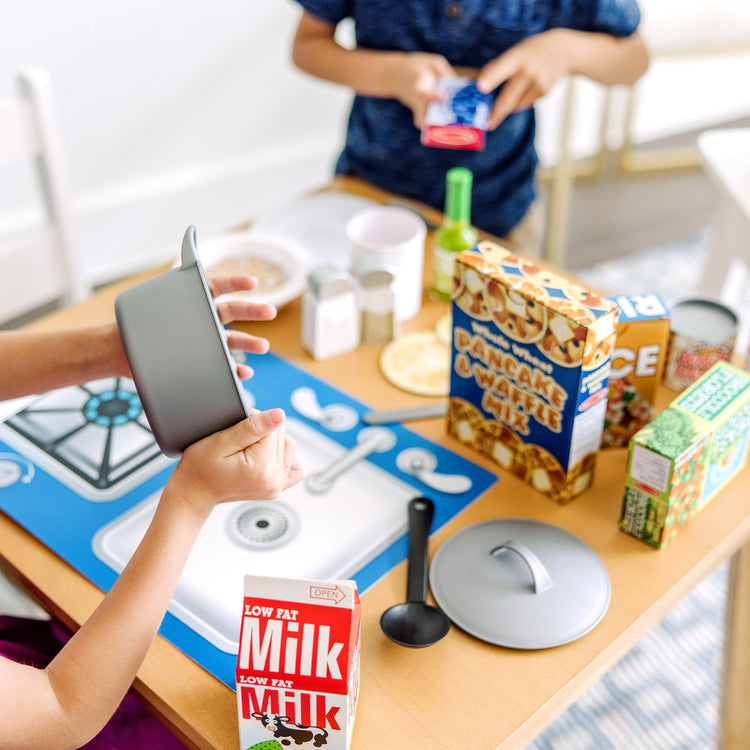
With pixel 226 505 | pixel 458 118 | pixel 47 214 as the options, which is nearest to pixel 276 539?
pixel 226 505

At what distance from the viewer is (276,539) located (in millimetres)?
877

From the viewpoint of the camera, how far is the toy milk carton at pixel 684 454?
0.81 meters

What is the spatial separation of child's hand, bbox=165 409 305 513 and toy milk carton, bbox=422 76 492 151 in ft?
2.15

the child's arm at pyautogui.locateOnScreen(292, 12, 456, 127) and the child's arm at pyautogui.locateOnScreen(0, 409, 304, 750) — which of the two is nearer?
the child's arm at pyautogui.locateOnScreen(0, 409, 304, 750)

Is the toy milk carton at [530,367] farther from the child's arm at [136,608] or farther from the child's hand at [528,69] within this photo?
the child's hand at [528,69]

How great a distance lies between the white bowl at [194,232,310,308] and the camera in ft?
4.00

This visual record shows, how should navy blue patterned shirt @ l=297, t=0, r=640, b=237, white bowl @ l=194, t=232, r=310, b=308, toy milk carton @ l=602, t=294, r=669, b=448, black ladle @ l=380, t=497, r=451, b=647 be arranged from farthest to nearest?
navy blue patterned shirt @ l=297, t=0, r=640, b=237 < white bowl @ l=194, t=232, r=310, b=308 < toy milk carton @ l=602, t=294, r=669, b=448 < black ladle @ l=380, t=497, r=451, b=647

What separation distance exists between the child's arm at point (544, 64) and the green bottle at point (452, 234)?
0.65 ft

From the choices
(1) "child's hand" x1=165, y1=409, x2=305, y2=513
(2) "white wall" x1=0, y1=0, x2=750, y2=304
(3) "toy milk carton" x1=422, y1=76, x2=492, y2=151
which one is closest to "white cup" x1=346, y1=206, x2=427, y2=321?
(3) "toy milk carton" x1=422, y1=76, x2=492, y2=151

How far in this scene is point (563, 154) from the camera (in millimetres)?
2625

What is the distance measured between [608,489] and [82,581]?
550mm

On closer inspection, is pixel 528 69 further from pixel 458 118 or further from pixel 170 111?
pixel 170 111

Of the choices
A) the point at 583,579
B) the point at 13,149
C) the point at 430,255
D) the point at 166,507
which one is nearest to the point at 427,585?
the point at 583,579

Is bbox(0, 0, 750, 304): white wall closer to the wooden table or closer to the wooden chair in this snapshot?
the wooden chair
